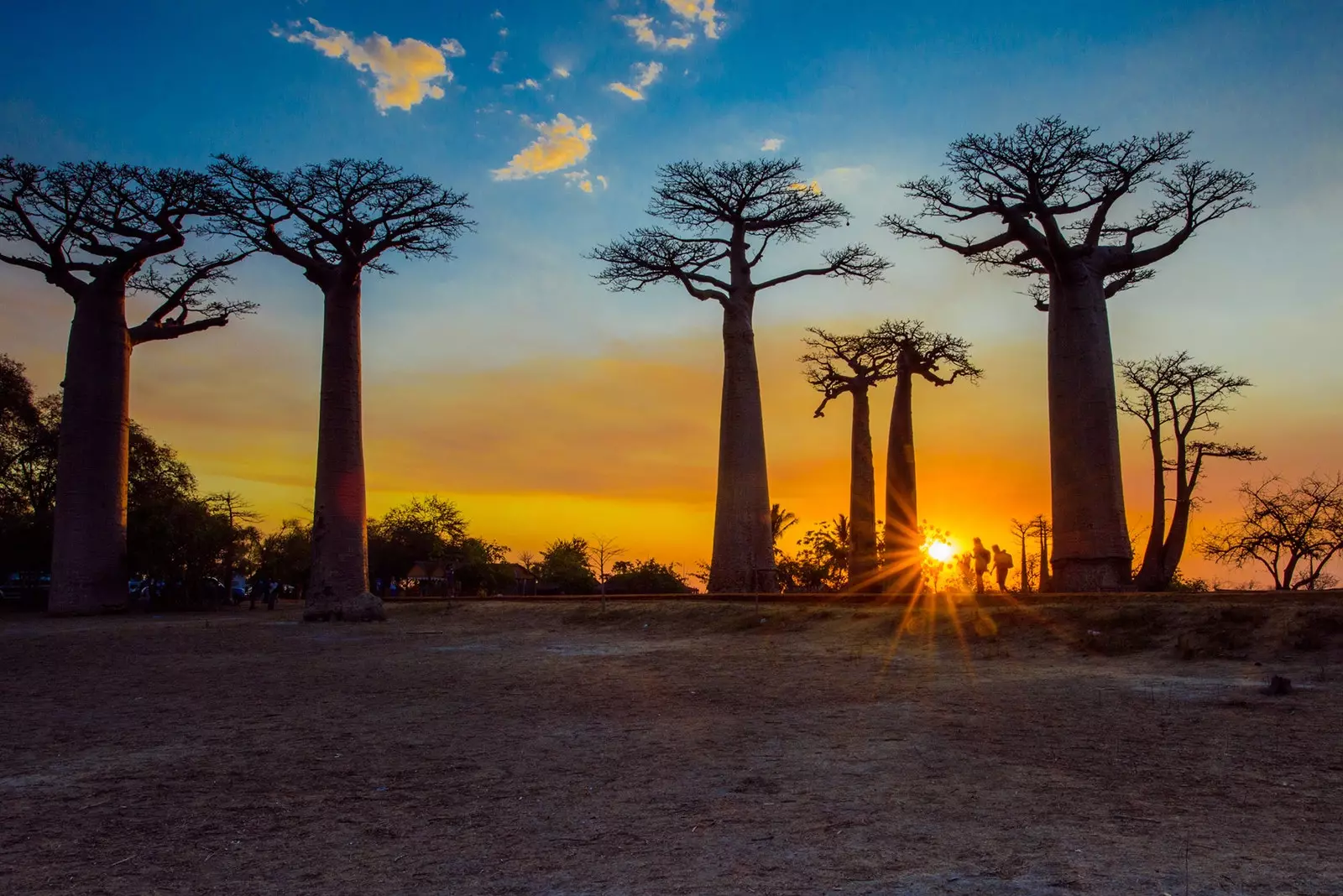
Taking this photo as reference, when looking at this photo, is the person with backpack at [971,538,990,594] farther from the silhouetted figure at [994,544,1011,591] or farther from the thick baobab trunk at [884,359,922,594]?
the thick baobab trunk at [884,359,922,594]

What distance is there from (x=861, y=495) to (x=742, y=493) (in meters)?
5.62

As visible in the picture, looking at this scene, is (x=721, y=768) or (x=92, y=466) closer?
(x=721, y=768)

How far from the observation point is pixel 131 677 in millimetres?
10570

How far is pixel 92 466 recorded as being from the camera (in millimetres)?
21500

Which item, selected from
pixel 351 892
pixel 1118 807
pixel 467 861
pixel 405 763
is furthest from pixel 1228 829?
pixel 405 763

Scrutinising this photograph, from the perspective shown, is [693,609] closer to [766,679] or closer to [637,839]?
[766,679]

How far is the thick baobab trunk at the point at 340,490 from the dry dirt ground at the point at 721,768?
6.58 meters

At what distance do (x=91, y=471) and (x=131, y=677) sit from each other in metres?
13.0

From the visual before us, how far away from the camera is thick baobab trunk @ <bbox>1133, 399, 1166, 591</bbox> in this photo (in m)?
22.1

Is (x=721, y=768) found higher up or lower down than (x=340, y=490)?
lower down

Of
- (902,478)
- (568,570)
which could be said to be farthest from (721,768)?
(568,570)

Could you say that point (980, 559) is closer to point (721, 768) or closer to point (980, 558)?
point (980, 558)

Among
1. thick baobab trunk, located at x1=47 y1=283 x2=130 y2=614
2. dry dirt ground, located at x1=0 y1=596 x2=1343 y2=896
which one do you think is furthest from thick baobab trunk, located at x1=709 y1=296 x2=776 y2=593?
thick baobab trunk, located at x1=47 y1=283 x2=130 y2=614

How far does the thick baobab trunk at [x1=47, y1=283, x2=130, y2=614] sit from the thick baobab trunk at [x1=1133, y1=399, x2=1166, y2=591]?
21.9m
